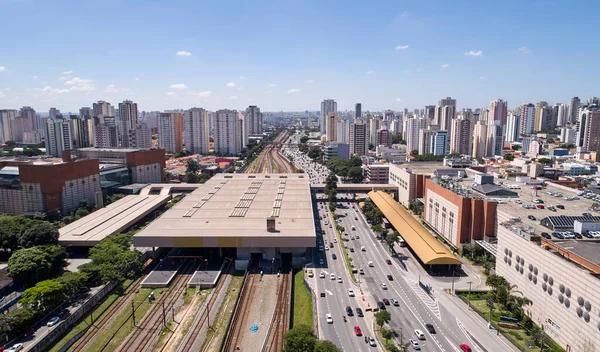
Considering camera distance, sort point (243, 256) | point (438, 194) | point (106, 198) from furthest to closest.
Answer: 1. point (106, 198)
2. point (438, 194)
3. point (243, 256)

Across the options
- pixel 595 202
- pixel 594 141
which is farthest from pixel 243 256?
pixel 594 141

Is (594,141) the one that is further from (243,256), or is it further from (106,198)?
(106,198)

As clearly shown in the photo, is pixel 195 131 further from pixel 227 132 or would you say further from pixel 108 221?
pixel 108 221

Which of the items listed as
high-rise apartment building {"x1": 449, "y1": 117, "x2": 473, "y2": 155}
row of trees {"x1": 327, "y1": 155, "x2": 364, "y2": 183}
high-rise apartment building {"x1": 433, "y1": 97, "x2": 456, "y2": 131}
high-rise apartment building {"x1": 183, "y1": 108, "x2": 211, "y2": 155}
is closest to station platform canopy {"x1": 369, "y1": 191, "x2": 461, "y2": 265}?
row of trees {"x1": 327, "y1": 155, "x2": 364, "y2": 183}

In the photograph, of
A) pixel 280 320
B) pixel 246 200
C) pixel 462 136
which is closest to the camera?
pixel 280 320

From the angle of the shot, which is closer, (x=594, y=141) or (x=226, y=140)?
(x=594, y=141)

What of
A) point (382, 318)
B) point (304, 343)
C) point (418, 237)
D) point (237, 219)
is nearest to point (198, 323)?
point (304, 343)
